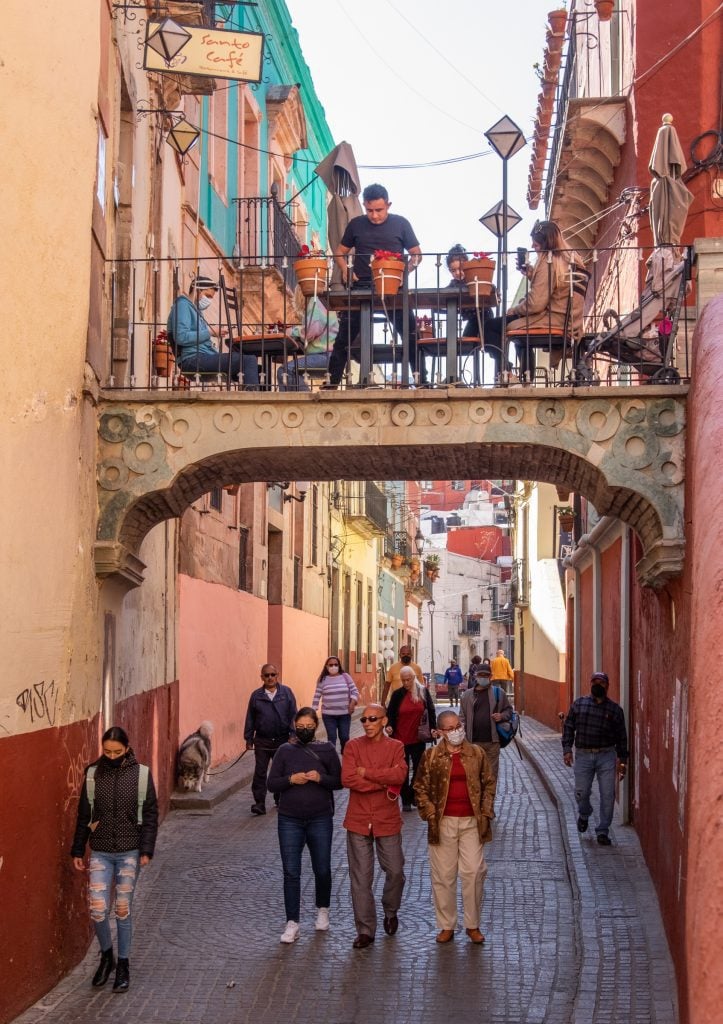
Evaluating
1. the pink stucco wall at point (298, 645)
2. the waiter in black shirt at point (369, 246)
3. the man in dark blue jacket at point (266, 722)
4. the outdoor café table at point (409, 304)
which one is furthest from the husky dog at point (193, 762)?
the pink stucco wall at point (298, 645)

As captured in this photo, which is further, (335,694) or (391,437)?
(335,694)

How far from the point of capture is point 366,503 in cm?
3781

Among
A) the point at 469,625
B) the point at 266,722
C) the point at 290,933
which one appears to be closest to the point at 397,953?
the point at 290,933

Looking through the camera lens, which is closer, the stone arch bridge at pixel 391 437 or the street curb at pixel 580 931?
the street curb at pixel 580 931

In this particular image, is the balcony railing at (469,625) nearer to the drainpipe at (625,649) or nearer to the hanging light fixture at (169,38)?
the drainpipe at (625,649)

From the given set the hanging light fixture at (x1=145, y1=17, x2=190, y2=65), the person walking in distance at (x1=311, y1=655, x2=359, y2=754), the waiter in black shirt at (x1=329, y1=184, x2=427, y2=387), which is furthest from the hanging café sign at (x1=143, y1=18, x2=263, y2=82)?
the person walking in distance at (x1=311, y1=655, x2=359, y2=754)

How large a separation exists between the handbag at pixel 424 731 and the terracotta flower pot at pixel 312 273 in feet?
19.3

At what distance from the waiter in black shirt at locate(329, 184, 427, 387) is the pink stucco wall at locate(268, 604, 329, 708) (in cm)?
1424

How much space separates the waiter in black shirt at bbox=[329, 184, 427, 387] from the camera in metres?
11.5

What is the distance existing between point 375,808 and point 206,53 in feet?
20.3

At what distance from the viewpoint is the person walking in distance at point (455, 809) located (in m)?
9.85

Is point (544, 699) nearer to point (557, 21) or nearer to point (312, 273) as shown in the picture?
point (557, 21)

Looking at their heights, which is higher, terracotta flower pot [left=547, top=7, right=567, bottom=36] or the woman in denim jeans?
terracotta flower pot [left=547, top=7, right=567, bottom=36]

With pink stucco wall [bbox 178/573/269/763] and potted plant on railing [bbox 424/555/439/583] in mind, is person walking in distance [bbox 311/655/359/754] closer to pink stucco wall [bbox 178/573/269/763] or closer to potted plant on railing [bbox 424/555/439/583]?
pink stucco wall [bbox 178/573/269/763]
